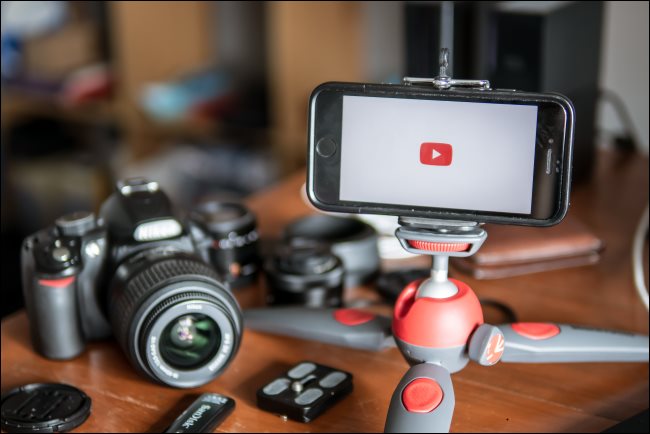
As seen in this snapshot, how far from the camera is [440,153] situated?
1.84ft

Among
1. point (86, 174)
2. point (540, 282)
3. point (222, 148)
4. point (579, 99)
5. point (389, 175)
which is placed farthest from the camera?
point (86, 174)

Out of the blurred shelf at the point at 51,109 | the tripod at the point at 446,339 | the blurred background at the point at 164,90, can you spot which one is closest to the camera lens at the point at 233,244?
the tripod at the point at 446,339

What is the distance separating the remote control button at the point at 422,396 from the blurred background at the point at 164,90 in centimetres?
81

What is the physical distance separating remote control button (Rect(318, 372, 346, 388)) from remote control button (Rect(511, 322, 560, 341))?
5.6 inches

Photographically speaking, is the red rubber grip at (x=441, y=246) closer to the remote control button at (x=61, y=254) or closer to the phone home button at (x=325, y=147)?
the phone home button at (x=325, y=147)

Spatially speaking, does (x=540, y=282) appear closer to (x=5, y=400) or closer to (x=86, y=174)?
(x=5, y=400)

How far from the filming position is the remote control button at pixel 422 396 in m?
0.55

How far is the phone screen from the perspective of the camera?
55 centimetres

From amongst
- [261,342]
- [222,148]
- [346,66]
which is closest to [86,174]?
[222,148]

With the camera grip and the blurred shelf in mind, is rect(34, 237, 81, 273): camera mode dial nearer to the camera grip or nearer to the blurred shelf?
the camera grip

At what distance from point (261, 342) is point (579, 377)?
27cm

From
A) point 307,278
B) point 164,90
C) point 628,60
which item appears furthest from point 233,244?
point 164,90

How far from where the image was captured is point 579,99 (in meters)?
0.99

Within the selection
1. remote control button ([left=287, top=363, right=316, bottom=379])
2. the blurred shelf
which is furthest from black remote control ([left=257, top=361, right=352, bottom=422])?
the blurred shelf
